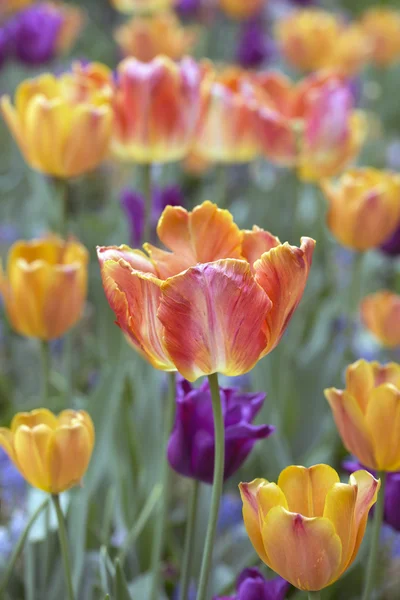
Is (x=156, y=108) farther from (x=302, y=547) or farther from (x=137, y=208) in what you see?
(x=302, y=547)

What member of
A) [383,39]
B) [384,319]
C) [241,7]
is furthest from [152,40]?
[384,319]

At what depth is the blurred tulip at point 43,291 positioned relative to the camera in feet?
2.60

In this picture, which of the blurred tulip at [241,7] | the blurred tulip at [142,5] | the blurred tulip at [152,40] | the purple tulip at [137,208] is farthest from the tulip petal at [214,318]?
the blurred tulip at [241,7]

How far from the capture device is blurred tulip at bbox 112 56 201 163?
92 cm

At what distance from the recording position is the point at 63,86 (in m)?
A: 0.97

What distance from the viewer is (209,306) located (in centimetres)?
48

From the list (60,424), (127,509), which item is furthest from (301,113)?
(60,424)

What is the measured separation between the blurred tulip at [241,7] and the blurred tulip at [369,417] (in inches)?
87.4

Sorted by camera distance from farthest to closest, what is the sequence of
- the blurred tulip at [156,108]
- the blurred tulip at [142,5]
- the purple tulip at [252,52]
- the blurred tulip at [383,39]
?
the blurred tulip at [383,39] → the blurred tulip at [142,5] → the purple tulip at [252,52] → the blurred tulip at [156,108]

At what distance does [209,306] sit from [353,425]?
7.2 inches

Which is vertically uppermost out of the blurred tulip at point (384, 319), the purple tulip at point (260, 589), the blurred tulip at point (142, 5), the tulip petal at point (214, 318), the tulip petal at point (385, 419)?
the tulip petal at point (214, 318)

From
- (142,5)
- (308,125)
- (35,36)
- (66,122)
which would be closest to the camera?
(66,122)

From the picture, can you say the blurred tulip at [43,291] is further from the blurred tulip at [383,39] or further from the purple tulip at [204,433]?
the blurred tulip at [383,39]

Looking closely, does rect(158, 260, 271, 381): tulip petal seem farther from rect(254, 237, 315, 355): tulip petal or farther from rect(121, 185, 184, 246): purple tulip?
rect(121, 185, 184, 246): purple tulip
